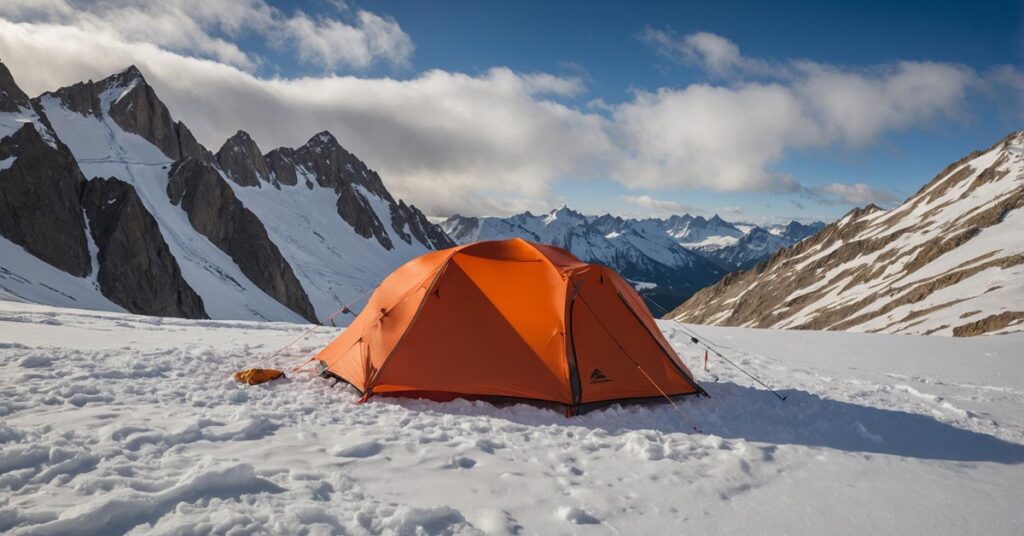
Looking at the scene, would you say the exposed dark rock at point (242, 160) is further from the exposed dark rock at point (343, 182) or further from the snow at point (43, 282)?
the snow at point (43, 282)

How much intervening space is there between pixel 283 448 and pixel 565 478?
136 inches

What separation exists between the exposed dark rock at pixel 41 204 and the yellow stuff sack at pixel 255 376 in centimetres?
6227

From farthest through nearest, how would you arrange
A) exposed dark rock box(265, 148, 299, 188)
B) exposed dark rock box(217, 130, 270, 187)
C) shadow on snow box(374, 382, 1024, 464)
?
exposed dark rock box(265, 148, 299, 188)
exposed dark rock box(217, 130, 270, 187)
shadow on snow box(374, 382, 1024, 464)

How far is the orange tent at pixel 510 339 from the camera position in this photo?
8852 millimetres

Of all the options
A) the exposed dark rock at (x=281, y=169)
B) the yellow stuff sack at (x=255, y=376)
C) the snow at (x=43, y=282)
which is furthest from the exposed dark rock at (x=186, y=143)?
the yellow stuff sack at (x=255, y=376)

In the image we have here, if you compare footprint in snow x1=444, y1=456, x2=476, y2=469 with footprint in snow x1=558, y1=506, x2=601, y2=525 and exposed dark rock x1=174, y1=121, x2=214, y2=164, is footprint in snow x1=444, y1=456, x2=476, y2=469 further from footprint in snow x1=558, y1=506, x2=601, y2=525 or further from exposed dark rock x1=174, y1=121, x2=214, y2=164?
exposed dark rock x1=174, y1=121, x2=214, y2=164

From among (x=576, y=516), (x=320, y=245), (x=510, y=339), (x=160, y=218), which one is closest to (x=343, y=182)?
(x=320, y=245)

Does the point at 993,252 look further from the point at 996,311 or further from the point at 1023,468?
the point at 1023,468

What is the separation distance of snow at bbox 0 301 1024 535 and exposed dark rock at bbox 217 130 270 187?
15297 cm

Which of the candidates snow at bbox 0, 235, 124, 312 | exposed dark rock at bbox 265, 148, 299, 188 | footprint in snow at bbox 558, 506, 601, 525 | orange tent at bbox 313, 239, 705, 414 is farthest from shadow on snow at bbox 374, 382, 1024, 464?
exposed dark rock at bbox 265, 148, 299, 188

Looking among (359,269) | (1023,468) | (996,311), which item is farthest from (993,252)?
(359,269)

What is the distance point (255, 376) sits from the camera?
30.3ft

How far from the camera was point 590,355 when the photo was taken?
9211mm

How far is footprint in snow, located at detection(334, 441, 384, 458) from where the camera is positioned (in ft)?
20.1
